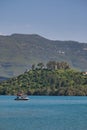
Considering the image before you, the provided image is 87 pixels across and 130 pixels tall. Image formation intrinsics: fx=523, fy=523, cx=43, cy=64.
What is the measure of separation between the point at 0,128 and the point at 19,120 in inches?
474

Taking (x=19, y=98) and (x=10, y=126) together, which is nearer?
(x=10, y=126)

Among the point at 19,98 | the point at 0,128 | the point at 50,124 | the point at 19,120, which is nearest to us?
the point at 0,128

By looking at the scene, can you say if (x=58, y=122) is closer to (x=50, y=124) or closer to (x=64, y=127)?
(x=50, y=124)

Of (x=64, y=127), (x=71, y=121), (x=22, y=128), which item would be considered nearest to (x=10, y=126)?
(x=22, y=128)

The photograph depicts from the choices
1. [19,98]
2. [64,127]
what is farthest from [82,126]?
[19,98]

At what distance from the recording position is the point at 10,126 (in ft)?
212

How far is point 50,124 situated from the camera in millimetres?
68438

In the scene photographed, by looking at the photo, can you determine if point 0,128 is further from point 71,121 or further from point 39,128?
point 71,121

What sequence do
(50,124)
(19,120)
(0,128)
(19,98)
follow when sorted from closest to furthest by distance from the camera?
1. (0,128)
2. (50,124)
3. (19,120)
4. (19,98)

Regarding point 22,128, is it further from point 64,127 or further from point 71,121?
point 71,121

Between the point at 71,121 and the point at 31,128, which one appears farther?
the point at 71,121

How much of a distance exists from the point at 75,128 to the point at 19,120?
507 inches

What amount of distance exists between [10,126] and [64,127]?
668 centimetres

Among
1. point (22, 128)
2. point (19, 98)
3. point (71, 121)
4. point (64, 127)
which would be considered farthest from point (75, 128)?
point (19, 98)
